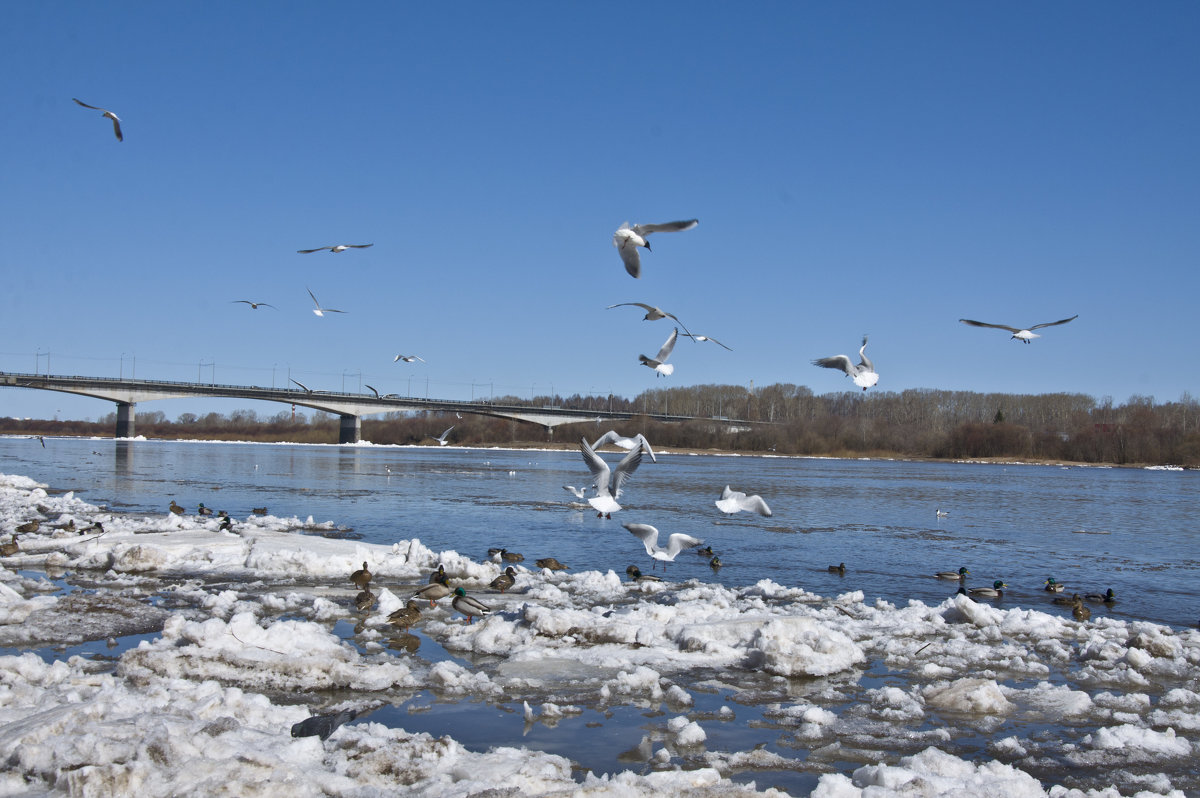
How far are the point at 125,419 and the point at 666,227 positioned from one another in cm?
10801

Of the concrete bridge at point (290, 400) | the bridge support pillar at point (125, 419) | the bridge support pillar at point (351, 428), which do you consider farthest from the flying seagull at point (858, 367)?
the bridge support pillar at point (125, 419)

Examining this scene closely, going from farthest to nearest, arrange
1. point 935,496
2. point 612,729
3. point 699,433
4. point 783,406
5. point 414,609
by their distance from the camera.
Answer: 1. point 783,406
2. point 699,433
3. point 935,496
4. point 414,609
5. point 612,729

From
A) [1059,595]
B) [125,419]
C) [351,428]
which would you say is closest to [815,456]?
[351,428]

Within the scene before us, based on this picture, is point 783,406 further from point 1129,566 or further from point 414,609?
point 414,609

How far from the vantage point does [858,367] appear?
34.0 feet

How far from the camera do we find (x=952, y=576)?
1705 cm

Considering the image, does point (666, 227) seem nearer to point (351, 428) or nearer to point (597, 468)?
point (597, 468)

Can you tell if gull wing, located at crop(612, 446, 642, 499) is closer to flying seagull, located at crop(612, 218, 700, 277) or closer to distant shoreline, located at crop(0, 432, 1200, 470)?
flying seagull, located at crop(612, 218, 700, 277)

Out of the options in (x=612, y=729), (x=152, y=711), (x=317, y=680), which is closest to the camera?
(x=152, y=711)

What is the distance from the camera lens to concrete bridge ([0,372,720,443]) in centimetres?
9056

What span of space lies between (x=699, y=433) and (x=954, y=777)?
10853 cm

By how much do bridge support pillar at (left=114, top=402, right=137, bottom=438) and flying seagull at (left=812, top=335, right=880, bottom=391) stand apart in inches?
4055

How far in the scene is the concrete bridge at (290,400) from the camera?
90562 millimetres

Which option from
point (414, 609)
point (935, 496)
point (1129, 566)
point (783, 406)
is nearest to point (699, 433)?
point (783, 406)
